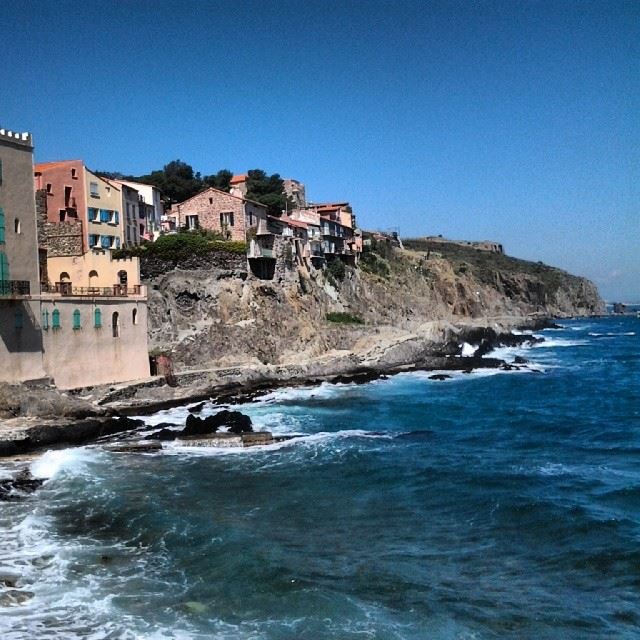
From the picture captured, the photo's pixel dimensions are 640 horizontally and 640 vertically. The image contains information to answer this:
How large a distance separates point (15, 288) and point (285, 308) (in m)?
23.4

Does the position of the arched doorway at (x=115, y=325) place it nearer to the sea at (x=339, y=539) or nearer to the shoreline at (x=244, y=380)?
the shoreline at (x=244, y=380)

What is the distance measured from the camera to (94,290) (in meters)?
31.3

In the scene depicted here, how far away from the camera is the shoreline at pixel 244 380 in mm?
23672

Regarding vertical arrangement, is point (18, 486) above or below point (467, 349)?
below

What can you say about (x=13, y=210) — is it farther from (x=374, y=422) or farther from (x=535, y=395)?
(x=535, y=395)

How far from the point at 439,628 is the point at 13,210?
23831 mm

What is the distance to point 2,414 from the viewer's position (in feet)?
80.0

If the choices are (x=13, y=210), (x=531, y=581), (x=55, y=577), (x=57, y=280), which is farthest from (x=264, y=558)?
(x=57, y=280)

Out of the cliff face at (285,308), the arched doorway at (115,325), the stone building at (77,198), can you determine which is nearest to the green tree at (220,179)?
the cliff face at (285,308)

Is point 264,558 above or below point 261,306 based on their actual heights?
below

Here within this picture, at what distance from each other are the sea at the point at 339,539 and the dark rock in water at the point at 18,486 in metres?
0.45

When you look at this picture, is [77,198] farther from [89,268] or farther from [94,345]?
[94,345]

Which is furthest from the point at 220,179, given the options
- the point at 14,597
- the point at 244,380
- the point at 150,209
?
the point at 14,597

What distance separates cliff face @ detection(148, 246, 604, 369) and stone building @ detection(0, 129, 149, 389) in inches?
239
